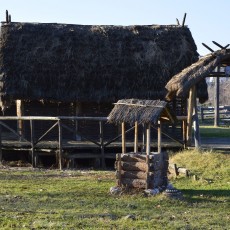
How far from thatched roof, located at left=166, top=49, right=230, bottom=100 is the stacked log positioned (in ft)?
13.0

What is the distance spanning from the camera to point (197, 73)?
16.3 metres

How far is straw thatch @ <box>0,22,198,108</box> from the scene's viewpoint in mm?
19969

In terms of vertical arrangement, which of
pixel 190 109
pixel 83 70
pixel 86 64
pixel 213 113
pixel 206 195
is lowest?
pixel 213 113

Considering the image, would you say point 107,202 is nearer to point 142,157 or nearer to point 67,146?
point 142,157

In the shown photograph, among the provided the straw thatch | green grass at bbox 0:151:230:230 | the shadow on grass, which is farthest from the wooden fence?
the shadow on grass

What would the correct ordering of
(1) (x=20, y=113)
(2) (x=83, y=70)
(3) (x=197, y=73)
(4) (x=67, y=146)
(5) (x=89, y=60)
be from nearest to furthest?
(3) (x=197, y=73) → (4) (x=67, y=146) → (2) (x=83, y=70) → (1) (x=20, y=113) → (5) (x=89, y=60)

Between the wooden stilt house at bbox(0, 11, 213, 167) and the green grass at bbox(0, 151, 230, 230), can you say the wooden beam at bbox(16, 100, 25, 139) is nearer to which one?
the wooden stilt house at bbox(0, 11, 213, 167)

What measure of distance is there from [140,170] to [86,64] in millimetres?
9213

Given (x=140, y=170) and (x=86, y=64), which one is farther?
(x=86, y=64)

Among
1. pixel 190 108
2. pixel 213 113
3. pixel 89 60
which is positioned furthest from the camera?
pixel 213 113

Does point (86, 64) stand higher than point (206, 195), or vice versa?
point (86, 64)

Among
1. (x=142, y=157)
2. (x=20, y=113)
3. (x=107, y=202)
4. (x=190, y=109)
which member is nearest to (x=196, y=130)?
(x=190, y=109)

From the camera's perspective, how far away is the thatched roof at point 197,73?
52.8ft

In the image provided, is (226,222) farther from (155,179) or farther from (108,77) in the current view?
(108,77)
